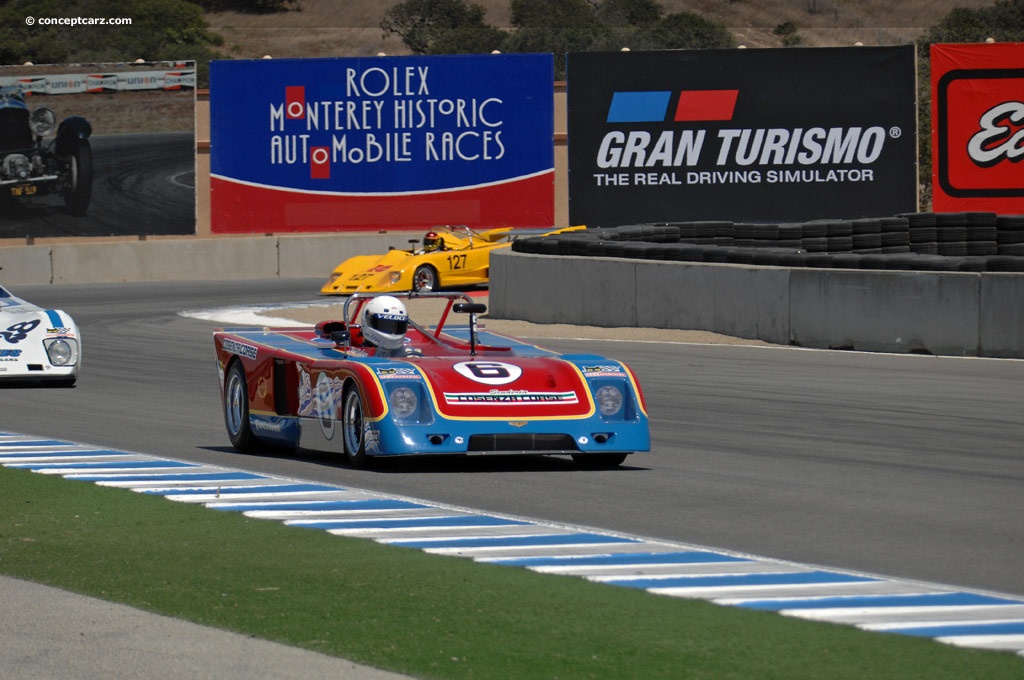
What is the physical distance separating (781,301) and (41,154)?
1966 cm

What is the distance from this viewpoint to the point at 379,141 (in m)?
35.7

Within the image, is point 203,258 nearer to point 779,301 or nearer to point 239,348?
point 779,301

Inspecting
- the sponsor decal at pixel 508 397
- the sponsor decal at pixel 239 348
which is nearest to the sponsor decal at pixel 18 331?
the sponsor decal at pixel 239 348

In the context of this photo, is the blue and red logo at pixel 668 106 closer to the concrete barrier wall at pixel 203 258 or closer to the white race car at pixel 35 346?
the concrete barrier wall at pixel 203 258

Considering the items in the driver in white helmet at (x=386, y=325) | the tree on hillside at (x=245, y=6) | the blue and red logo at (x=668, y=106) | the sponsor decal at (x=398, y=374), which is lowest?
the sponsor decal at (x=398, y=374)

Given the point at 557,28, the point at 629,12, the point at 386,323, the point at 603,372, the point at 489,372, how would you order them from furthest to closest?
the point at 629,12 < the point at 557,28 < the point at 386,323 < the point at 603,372 < the point at 489,372

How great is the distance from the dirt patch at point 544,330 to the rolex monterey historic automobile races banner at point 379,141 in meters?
7.58

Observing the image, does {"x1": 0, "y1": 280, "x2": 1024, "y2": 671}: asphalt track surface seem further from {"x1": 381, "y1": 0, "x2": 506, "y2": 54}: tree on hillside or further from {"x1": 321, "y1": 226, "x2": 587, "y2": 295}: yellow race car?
{"x1": 381, "y1": 0, "x2": 506, "y2": 54}: tree on hillside

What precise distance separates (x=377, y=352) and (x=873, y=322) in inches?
364

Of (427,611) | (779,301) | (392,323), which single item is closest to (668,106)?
(779,301)

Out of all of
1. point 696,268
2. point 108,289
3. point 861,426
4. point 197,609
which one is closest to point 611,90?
point 108,289

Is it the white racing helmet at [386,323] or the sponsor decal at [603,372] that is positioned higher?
the white racing helmet at [386,323]

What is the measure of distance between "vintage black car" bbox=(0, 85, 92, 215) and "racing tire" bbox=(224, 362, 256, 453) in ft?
78.4

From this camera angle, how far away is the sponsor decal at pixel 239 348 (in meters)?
12.3
